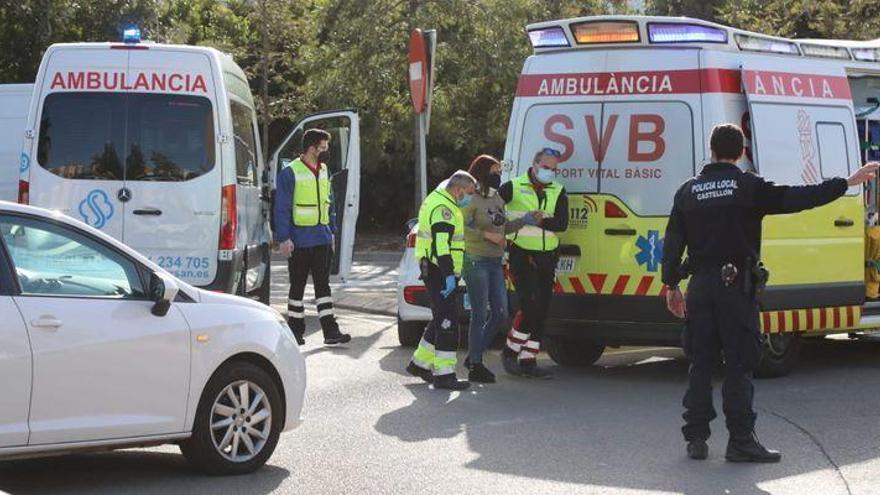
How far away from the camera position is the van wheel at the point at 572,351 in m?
12.3

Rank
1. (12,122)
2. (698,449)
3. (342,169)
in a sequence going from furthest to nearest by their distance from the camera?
1. (12,122)
2. (342,169)
3. (698,449)

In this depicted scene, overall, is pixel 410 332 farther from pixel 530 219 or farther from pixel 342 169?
pixel 530 219

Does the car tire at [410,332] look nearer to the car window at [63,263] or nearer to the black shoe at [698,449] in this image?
the black shoe at [698,449]

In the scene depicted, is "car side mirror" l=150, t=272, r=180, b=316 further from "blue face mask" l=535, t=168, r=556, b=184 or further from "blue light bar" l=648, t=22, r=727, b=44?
"blue light bar" l=648, t=22, r=727, b=44

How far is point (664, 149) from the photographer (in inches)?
432

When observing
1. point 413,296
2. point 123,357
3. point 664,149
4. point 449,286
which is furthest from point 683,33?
point 123,357

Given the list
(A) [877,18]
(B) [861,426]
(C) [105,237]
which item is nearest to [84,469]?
(C) [105,237]

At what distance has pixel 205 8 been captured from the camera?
116ft

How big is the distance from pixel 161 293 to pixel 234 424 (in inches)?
33.0

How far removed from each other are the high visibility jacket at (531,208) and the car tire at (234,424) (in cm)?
369

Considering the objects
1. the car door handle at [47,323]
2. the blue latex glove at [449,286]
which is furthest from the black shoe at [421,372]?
the car door handle at [47,323]

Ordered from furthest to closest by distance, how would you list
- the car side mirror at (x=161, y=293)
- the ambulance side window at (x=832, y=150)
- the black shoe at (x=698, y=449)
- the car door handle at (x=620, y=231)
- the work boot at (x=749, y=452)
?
the ambulance side window at (x=832, y=150), the car door handle at (x=620, y=231), the black shoe at (x=698, y=449), the work boot at (x=749, y=452), the car side mirror at (x=161, y=293)

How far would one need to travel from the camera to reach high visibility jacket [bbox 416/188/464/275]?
10727 millimetres

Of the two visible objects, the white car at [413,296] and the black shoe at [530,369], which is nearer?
the black shoe at [530,369]
